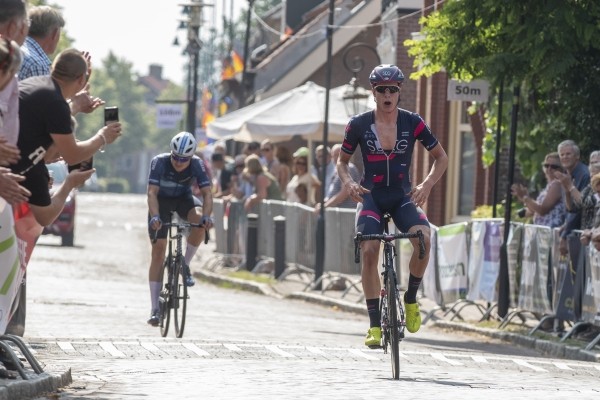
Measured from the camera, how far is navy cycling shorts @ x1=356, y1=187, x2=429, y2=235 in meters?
12.1

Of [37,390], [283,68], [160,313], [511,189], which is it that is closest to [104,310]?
[160,313]

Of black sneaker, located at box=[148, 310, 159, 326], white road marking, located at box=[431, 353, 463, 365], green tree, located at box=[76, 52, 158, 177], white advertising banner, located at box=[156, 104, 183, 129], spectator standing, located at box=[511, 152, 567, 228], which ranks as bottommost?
white road marking, located at box=[431, 353, 463, 365]

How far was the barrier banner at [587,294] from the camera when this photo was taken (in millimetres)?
15914

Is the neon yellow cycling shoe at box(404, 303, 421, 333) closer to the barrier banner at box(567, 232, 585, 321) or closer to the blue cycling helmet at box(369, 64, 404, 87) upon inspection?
the blue cycling helmet at box(369, 64, 404, 87)

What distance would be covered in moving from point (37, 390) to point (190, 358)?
9.98 ft

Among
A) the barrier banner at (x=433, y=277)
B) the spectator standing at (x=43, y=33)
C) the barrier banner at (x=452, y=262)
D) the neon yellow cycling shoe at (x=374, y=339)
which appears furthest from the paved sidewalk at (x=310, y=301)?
the neon yellow cycling shoe at (x=374, y=339)

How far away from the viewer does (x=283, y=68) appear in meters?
54.7

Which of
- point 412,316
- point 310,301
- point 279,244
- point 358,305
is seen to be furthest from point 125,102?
point 412,316

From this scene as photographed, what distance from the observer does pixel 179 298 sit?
15.9 m

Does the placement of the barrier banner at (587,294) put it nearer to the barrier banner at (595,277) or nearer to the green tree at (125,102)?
the barrier banner at (595,277)

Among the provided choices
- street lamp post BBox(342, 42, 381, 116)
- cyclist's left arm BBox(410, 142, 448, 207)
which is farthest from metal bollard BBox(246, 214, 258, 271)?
cyclist's left arm BBox(410, 142, 448, 207)

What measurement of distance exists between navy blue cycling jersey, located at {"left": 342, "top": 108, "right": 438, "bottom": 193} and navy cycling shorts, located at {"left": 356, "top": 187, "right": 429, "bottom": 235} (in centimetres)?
6

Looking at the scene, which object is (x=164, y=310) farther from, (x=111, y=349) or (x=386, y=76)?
(x=386, y=76)

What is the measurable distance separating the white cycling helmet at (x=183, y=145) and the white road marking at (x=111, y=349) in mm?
2691
